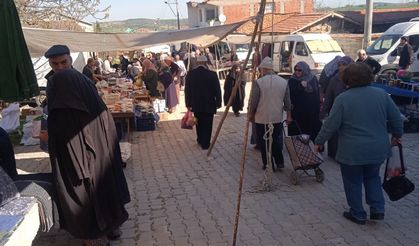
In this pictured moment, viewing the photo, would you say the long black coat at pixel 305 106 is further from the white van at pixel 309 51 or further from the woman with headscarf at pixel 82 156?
the white van at pixel 309 51

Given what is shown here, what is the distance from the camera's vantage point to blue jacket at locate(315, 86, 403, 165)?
407cm

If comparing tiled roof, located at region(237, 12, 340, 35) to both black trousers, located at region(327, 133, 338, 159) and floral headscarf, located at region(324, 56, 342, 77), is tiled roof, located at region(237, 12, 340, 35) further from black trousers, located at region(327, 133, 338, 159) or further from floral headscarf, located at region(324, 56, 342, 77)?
black trousers, located at region(327, 133, 338, 159)

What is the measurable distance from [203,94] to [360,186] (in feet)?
13.0

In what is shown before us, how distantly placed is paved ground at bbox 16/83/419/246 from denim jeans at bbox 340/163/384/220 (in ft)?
0.62

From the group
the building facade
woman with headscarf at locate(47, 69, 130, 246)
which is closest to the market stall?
woman with headscarf at locate(47, 69, 130, 246)

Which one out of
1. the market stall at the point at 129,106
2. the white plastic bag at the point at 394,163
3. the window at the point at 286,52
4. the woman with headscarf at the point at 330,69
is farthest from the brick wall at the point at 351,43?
the white plastic bag at the point at 394,163

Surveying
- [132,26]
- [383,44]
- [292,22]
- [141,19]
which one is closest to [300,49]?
[383,44]

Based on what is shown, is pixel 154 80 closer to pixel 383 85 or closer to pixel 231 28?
pixel 231 28

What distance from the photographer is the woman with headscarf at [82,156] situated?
11.0ft

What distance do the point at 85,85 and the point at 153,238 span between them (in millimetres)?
1719

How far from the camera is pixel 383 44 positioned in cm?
1766

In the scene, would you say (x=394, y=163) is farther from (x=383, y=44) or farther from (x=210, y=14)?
(x=210, y=14)

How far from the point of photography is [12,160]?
12.5ft

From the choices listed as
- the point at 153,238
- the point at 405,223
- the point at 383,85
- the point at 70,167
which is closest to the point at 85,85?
the point at 70,167
